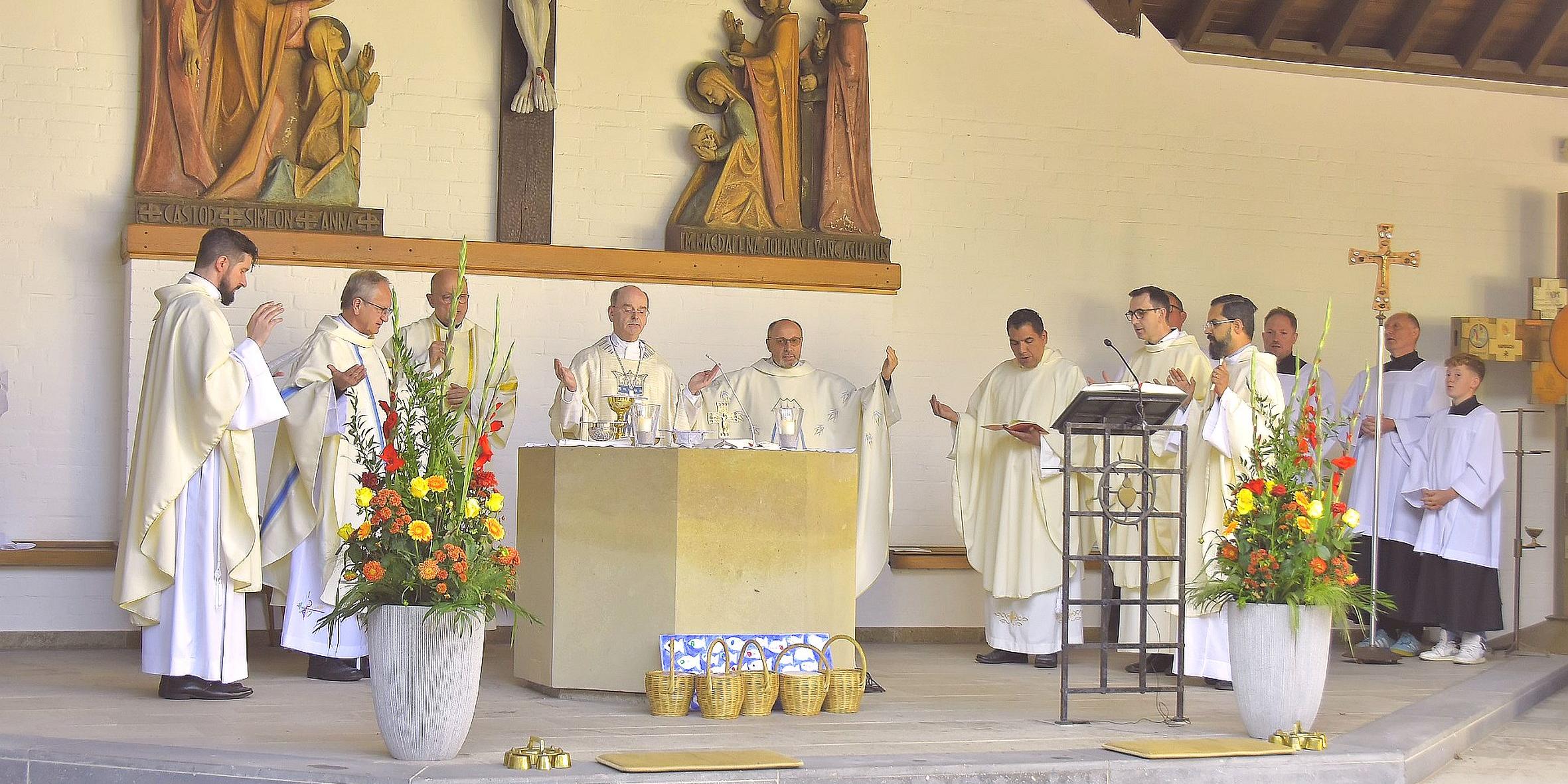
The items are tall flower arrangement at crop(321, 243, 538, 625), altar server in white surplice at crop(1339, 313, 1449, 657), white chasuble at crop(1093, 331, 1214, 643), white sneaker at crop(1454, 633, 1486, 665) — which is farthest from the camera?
altar server in white surplice at crop(1339, 313, 1449, 657)

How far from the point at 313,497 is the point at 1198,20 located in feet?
20.3

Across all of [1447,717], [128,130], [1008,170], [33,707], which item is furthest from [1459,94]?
[33,707]

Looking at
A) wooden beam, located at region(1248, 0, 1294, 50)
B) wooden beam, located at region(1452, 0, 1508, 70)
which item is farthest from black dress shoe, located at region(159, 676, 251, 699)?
wooden beam, located at region(1452, 0, 1508, 70)

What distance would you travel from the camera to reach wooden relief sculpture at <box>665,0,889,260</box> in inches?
360

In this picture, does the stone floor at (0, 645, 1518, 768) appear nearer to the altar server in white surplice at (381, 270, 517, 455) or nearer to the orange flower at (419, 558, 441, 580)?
the orange flower at (419, 558, 441, 580)

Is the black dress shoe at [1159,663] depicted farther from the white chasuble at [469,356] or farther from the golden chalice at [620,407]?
the white chasuble at [469,356]

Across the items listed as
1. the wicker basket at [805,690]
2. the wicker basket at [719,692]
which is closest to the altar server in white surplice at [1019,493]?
the wicker basket at [805,690]

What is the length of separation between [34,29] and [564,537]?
423 centimetres

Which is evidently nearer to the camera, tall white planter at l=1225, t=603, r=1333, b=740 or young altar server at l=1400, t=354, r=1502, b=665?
tall white planter at l=1225, t=603, r=1333, b=740

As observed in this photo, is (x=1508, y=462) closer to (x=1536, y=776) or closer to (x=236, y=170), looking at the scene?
(x=1536, y=776)

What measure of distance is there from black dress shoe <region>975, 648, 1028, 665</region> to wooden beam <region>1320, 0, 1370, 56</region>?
4641 millimetres

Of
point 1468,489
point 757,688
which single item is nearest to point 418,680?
point 757,688

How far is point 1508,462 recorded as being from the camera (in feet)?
34.1

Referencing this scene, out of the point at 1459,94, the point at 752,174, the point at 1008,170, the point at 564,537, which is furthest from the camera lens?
the point at 1459,94
